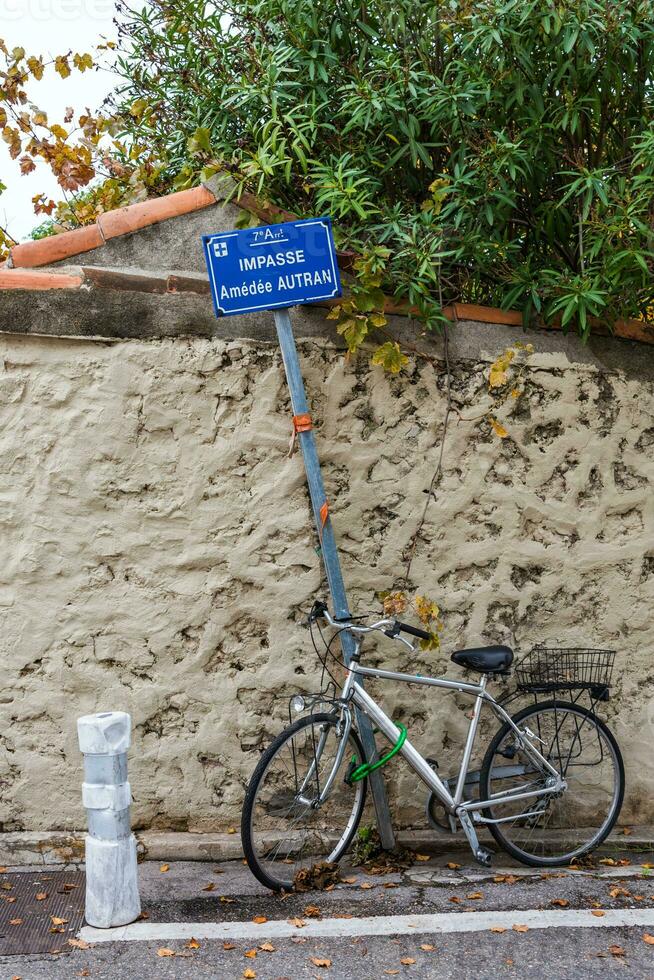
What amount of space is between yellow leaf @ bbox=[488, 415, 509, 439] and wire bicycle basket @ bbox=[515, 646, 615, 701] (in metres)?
1.04

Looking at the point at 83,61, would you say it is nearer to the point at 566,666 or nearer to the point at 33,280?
the point at 33,280

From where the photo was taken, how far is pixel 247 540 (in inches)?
170

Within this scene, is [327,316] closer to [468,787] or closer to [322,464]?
[322,464]

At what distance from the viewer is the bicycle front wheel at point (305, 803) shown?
4043mm

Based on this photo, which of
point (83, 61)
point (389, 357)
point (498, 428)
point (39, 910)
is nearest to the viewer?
point (39, 910)

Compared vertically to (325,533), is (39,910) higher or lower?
lower

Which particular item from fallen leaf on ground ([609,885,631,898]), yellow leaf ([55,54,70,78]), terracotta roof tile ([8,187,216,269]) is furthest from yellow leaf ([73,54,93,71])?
fallen leaf on ground ([609,885,631,898])

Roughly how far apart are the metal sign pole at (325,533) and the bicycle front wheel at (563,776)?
47 centimetres

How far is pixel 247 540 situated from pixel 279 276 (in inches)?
47.7

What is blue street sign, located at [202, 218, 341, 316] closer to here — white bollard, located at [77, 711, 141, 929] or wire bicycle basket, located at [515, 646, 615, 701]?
white bollard, located at [77, 711, 141, 929]

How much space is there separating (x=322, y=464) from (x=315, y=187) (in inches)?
53.0

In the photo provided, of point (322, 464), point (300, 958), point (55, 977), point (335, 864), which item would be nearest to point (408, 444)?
point (322, 464)

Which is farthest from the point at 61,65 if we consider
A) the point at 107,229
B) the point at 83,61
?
the point at 107,229

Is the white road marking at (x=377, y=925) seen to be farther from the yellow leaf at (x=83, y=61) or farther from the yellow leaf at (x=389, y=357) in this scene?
the yellow leaf at (x=83, y=61)
